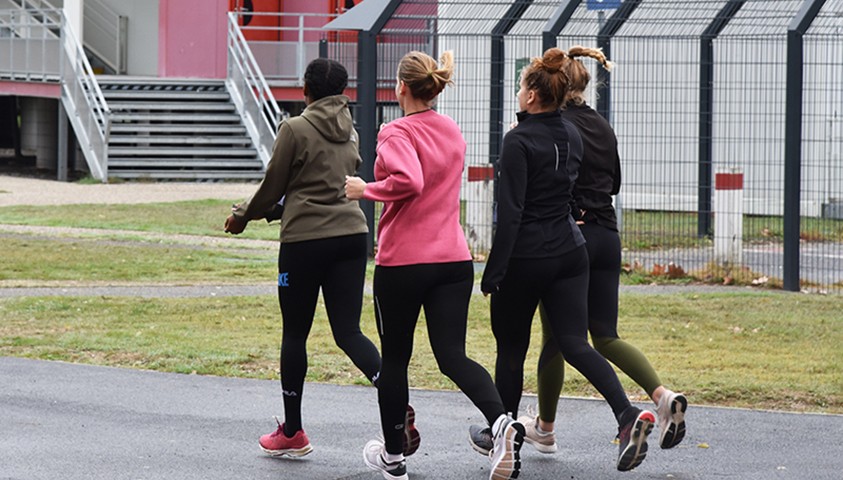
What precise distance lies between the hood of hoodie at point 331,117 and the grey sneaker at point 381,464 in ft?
4.32

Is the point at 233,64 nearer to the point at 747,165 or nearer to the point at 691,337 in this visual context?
the point at 747,165

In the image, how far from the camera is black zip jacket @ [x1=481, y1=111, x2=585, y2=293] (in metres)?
6.00

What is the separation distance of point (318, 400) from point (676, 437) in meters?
2.39

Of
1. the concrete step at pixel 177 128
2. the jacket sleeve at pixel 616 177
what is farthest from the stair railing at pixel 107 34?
the jacket sleeve at pixel 616 177

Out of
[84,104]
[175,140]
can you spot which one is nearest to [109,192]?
[175,140]

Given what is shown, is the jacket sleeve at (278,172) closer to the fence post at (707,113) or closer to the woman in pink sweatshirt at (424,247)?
the woman in pink sweatshirt at (424,247)

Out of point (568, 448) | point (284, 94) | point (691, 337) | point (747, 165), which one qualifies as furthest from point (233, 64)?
point (568, 448)

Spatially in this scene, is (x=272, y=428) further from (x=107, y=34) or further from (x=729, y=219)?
(x=107, y=34)

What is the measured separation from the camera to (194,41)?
1148 inches

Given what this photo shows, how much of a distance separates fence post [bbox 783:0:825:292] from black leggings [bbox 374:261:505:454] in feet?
23.5

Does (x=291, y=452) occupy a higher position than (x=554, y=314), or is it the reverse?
(x=554, y=314)

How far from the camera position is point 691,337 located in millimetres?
10102

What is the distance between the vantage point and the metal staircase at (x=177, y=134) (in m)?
25.5

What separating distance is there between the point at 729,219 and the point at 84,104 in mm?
15403
